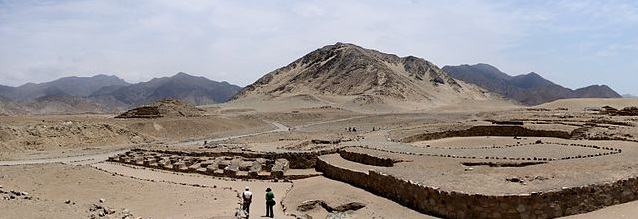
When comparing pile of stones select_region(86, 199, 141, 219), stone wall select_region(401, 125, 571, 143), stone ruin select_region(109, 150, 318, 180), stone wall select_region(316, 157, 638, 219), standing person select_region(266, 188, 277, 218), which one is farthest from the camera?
stone wall select_region(401, 125, 571, 143)

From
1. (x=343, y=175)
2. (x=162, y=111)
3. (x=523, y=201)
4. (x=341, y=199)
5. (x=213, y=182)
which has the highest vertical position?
(x=162, y=111)

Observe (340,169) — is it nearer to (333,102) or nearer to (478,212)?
(478,212)

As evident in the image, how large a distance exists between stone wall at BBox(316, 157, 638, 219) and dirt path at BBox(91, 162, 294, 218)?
419cm

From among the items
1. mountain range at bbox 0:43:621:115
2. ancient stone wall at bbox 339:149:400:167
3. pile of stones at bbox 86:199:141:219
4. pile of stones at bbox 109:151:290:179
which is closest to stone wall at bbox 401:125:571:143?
ancient stone wall at bbox 339:149:400:167

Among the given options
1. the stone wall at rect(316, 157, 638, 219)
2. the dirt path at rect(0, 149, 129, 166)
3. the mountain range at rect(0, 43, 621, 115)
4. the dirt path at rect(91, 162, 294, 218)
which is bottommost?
the dirt path at rect(91, 162, 294, 218)

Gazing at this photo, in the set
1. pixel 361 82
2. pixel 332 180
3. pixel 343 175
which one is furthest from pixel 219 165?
pixel 361 82

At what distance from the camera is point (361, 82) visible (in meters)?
106

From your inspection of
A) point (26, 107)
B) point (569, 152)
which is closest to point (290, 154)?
point (569, 152)

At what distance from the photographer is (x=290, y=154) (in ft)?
81.4

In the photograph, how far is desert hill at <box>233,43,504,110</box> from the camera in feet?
318

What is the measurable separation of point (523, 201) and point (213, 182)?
13.3 meters

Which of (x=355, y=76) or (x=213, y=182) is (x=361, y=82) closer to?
Result: (x=355, y=76)

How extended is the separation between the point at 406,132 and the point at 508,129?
551cm

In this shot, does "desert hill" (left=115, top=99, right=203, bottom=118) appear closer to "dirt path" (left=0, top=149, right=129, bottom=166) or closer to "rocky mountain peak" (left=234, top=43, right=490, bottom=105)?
"dirt path" (left=0, top=149, right=129, bottom=166)
